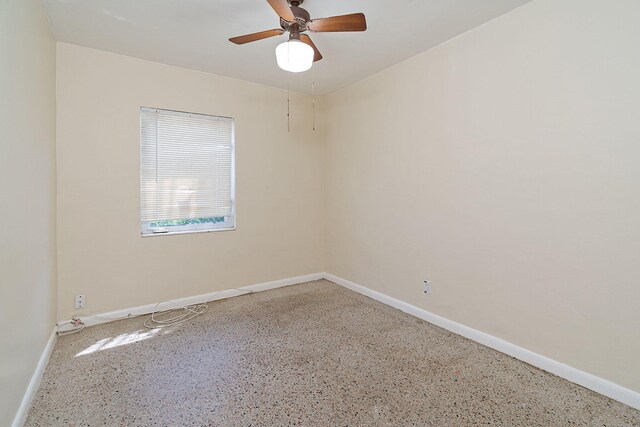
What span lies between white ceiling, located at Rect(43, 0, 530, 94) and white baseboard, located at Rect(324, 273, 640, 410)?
2455mm

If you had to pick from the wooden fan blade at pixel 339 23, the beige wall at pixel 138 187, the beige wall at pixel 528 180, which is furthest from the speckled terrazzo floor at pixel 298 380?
the wooden fan blade at pixel 339 23

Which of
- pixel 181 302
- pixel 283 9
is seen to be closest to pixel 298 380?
pixel 181 302

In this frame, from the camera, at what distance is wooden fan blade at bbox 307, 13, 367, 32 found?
1.81 meters

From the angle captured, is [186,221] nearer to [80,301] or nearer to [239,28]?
[80,301]

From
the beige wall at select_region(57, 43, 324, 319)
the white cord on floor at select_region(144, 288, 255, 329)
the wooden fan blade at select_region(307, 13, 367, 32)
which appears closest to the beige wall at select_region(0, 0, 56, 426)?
the beige wall at select_region(57, 43, 324, 319)

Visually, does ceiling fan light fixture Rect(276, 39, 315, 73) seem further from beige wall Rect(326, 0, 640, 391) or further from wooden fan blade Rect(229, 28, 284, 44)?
beige wall Rect(326, 0, 640, 391)

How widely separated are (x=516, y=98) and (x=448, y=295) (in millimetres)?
1668

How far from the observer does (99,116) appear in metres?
2.78

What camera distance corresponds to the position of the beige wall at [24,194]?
4.64 feet

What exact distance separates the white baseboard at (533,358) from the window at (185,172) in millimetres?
2245

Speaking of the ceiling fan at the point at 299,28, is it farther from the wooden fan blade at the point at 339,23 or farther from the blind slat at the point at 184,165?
the blind slat at the point at 184,165

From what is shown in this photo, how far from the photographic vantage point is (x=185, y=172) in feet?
10.7

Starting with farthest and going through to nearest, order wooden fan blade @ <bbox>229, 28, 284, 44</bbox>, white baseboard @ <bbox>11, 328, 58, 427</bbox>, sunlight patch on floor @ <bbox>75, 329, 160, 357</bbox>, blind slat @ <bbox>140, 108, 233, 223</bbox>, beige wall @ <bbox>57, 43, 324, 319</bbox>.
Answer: blind slat @ <bbox>140, 108, 233, 223</bbox>
beige wall @ <bbox>57, 43, 324, 319</bbox>
sunlight patch on floor @ <bbox>75, 329, 160, 357</bbox>
wooden fan blade @ <bbox>229, 28, 284, 44</bbox>
white baseboard @ <bbox>11, 328, 58, 427</bbox>

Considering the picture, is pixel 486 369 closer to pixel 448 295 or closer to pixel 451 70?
pixel 448 295
